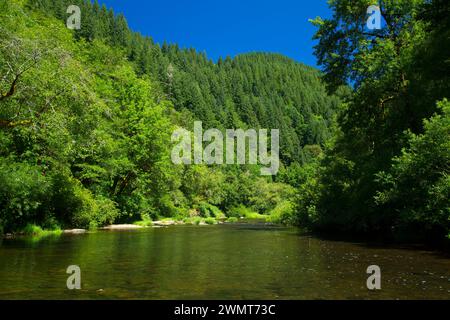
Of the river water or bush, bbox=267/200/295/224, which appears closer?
the river water

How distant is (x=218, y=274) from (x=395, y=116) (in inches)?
651

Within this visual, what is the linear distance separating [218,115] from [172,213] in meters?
108

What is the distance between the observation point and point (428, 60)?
21438 millimetres

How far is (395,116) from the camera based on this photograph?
24062 millimetres

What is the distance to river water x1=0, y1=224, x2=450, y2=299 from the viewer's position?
8.96 meters

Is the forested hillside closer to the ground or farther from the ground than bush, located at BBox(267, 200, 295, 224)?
farther from the ground

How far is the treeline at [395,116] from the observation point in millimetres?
17922

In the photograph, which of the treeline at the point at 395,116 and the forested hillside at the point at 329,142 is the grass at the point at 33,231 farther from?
the treeline at the point at 395,116

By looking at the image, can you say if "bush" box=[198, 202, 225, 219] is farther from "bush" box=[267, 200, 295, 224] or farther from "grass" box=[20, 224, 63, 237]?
"grass" box=[20, 224, 63, 237]

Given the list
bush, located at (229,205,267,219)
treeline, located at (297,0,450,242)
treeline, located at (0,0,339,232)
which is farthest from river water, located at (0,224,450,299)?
bush, located at (229,205,267,219)

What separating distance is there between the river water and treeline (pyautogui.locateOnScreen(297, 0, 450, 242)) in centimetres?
326

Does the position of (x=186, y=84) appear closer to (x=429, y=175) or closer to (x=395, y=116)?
(x=395, y=116)

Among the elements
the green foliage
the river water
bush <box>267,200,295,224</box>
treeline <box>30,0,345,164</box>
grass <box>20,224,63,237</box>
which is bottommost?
the river water
